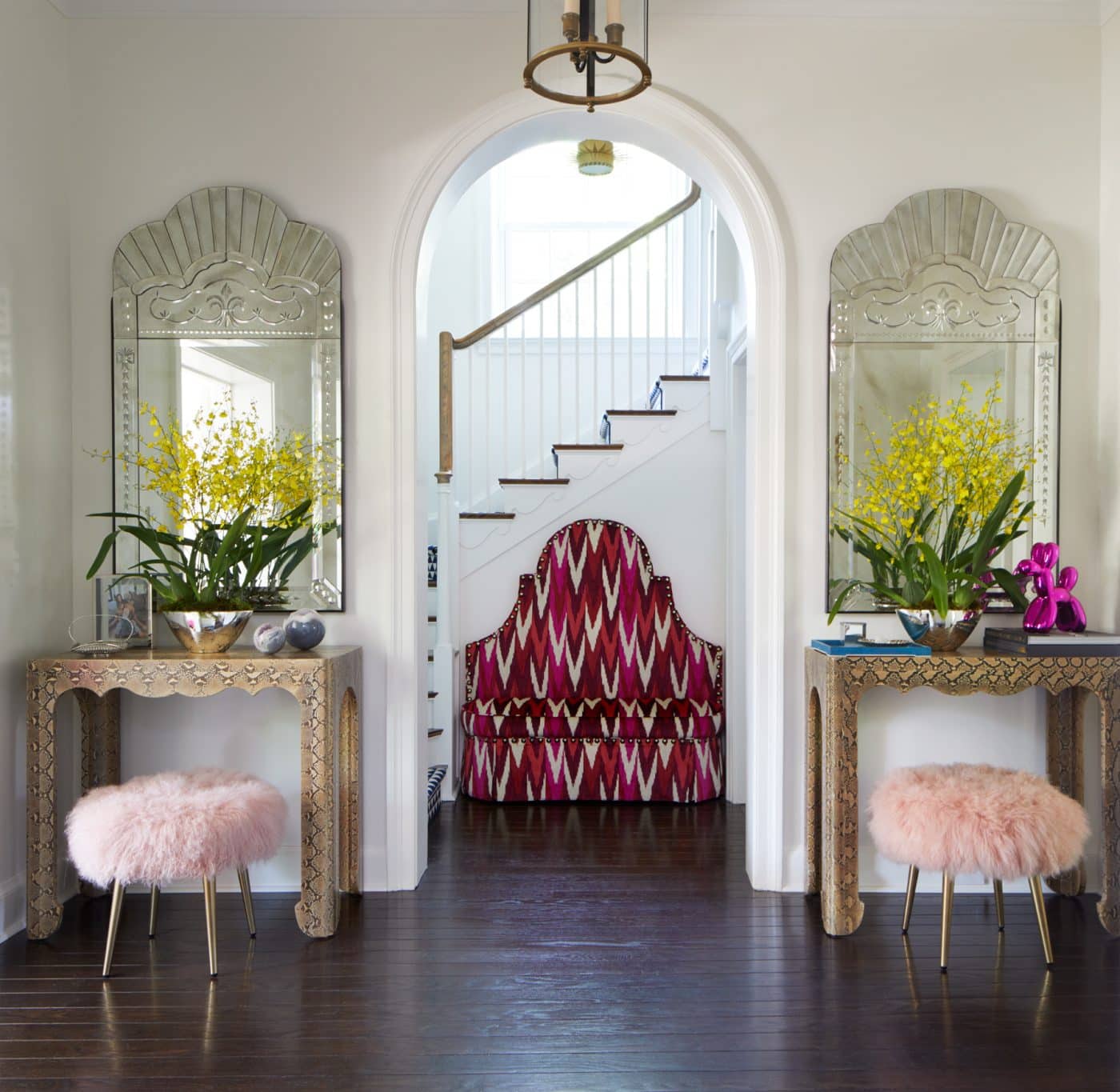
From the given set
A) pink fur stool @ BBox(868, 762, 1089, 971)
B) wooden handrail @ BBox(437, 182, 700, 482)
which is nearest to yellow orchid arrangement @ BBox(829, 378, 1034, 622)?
pink fur stool @ BBox(868, 762, 1089, 971)

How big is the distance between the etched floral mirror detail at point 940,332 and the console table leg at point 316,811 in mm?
1769

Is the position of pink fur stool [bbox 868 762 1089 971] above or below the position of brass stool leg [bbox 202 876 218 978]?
above

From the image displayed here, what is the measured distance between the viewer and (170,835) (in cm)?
260

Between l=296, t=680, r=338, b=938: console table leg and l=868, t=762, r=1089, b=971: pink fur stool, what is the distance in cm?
166

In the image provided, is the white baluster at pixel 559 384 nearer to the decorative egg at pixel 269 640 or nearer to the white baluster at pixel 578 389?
the white baluster at pixel 578 389

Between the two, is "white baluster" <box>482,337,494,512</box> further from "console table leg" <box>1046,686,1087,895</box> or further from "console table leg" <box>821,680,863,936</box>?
"console table leg" <box>1046,686,1087,895</box>

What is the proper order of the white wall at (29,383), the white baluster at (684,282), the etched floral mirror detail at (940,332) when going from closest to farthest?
1. the white wall at (29,383)
2. the etched floral mirror detail at (940,332)
3. the white baluster at (684,282)

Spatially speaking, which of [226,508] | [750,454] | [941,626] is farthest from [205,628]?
[941,626]

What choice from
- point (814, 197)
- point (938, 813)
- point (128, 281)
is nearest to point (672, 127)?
point (814, 197)

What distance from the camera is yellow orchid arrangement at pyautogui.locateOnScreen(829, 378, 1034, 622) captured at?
124 inches

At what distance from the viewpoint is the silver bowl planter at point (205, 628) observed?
10.2 feet

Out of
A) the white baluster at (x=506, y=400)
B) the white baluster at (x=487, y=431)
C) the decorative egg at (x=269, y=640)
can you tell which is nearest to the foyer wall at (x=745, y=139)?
the decorative egg at (x=269, y=640)

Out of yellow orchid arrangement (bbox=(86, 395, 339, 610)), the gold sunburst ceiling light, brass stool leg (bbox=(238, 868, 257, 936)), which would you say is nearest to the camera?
brass stool leg (bbox=(238, 868, 257, 936))

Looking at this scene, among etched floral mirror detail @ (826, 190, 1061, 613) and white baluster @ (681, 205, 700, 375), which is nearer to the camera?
etched floral mirror detail @ (826, 190, 1061, 613)
